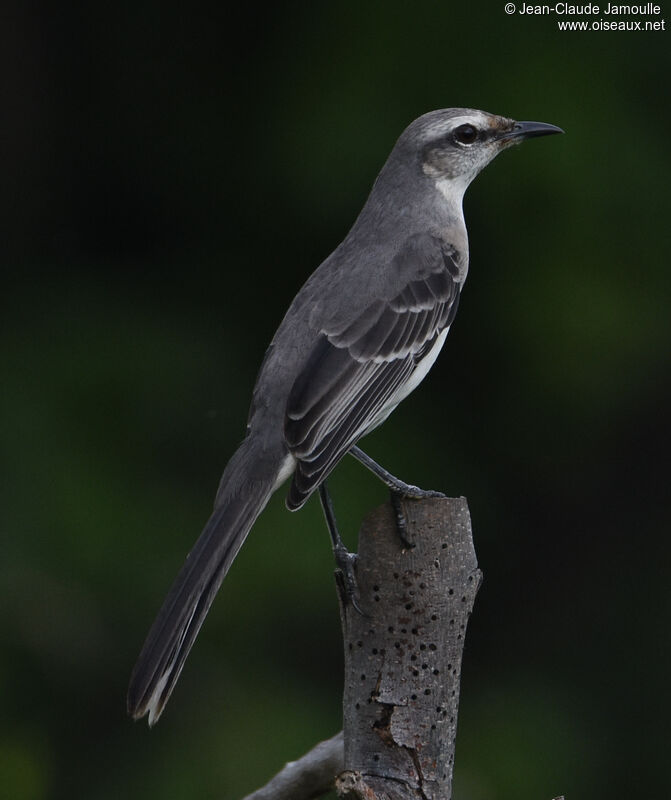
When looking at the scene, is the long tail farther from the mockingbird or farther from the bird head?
the bird head

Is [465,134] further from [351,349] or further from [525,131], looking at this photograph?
[351,349]

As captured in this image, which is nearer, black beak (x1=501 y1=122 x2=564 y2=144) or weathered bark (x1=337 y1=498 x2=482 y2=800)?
weathered bark (x1=337 y1=498 x2=482 y2=800)

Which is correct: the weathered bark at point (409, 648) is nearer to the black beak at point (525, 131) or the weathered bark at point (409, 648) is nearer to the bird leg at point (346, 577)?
the bird leg at point (346, 577)

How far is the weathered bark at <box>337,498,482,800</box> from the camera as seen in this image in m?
2.40

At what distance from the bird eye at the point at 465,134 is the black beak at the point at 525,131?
12 cm

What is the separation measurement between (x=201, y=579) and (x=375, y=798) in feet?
2.13

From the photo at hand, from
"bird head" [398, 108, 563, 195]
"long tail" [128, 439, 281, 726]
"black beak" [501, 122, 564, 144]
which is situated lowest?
"long tail" [128, 439, 281, 726]

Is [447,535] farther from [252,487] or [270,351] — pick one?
[270,351]

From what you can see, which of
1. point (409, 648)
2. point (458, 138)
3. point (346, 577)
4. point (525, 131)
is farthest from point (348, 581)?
point (525, 131)

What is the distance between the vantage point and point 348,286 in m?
3.40

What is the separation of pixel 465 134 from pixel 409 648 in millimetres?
1906

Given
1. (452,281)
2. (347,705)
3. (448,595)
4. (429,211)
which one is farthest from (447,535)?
(429,211)

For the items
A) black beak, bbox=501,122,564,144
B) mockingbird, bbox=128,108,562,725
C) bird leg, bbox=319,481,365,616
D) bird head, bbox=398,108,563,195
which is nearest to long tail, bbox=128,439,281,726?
mockingbird, bbox=128,108,562,725

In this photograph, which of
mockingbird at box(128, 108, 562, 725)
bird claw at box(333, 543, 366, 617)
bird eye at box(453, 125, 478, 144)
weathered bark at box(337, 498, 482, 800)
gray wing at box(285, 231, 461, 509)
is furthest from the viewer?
bird eye at box(453, 125, 478, 144)
